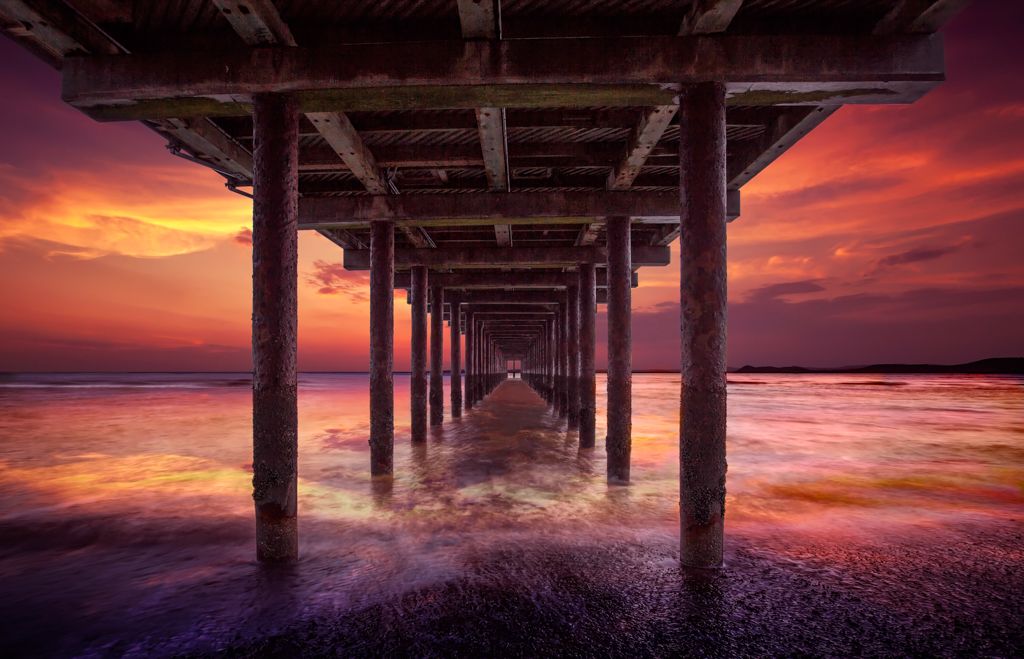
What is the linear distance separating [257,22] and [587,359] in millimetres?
9458

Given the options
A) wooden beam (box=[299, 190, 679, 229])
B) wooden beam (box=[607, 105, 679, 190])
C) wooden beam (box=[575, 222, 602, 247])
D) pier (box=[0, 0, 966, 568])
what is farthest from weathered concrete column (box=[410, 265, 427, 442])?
pier (box=[0, 0, 966, 568])

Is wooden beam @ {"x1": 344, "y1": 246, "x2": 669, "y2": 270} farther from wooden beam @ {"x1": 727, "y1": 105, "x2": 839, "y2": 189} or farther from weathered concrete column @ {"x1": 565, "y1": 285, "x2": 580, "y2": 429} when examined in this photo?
wooden beam @ {"x1": 727, "y1": 105, "x2": 839, "y2": 189}

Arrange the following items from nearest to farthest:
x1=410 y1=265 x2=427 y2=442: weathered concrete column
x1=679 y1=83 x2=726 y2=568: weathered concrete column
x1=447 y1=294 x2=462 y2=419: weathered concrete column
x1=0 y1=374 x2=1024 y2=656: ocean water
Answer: x1=0 y1=374 x2=1024 y2=656: ocean water < x1=679 y1=83 x2=726 y2=568: weathered concrete column < x1=410 y1=265 x2=427 y2=442: weathered concrete column < x1=447 y1=294 x2=462 y2=419: weathered concrete column

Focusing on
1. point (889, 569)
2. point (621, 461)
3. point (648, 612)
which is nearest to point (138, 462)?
point (621, 461)

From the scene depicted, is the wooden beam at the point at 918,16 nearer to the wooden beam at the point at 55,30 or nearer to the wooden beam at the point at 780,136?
the wooden beam at the point at 780,136

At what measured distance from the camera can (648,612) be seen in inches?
166

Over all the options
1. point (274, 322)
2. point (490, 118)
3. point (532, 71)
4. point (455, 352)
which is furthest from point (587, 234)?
point (455, 352)

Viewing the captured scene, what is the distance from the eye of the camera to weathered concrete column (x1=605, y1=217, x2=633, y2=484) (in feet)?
30.0

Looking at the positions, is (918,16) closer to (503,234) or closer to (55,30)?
(55,30)

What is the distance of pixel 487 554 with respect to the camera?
18.5 ft

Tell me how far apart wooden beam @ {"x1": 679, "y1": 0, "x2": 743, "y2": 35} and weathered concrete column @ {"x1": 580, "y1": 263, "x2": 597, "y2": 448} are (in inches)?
317

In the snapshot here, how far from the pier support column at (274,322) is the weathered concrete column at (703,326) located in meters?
3.60

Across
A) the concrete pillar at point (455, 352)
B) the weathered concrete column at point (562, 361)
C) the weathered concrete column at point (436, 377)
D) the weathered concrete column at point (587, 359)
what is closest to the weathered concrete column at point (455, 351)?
the concrete pillar at point (455, 352)

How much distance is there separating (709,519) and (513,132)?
5360mm
